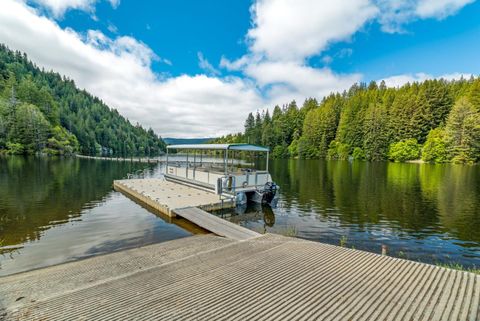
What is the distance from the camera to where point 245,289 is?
422cm

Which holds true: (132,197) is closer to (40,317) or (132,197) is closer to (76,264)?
(76,264)

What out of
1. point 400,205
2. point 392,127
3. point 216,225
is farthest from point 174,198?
point 392,127

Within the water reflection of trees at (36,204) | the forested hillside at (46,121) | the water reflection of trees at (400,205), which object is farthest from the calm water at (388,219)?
the forested hillside at (46,121)

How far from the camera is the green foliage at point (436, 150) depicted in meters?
49.0

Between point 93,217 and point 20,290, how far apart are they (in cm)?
830

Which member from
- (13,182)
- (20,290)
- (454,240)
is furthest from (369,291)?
(13,182)

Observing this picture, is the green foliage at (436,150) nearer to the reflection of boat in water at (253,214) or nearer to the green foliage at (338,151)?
the green foliage at (338,151)

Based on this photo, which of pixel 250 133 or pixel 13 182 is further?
pixel 250 133

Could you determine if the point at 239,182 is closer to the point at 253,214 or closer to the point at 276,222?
the point at 253,214

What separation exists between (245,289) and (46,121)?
7444 centimetres

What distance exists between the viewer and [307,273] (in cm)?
486

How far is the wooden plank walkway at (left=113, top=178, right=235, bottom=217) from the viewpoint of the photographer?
12.5 m

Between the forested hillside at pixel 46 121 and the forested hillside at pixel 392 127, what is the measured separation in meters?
59.8

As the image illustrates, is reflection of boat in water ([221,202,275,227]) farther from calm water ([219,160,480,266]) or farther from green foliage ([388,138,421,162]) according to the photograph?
green foliage ([388,138,421,162])
